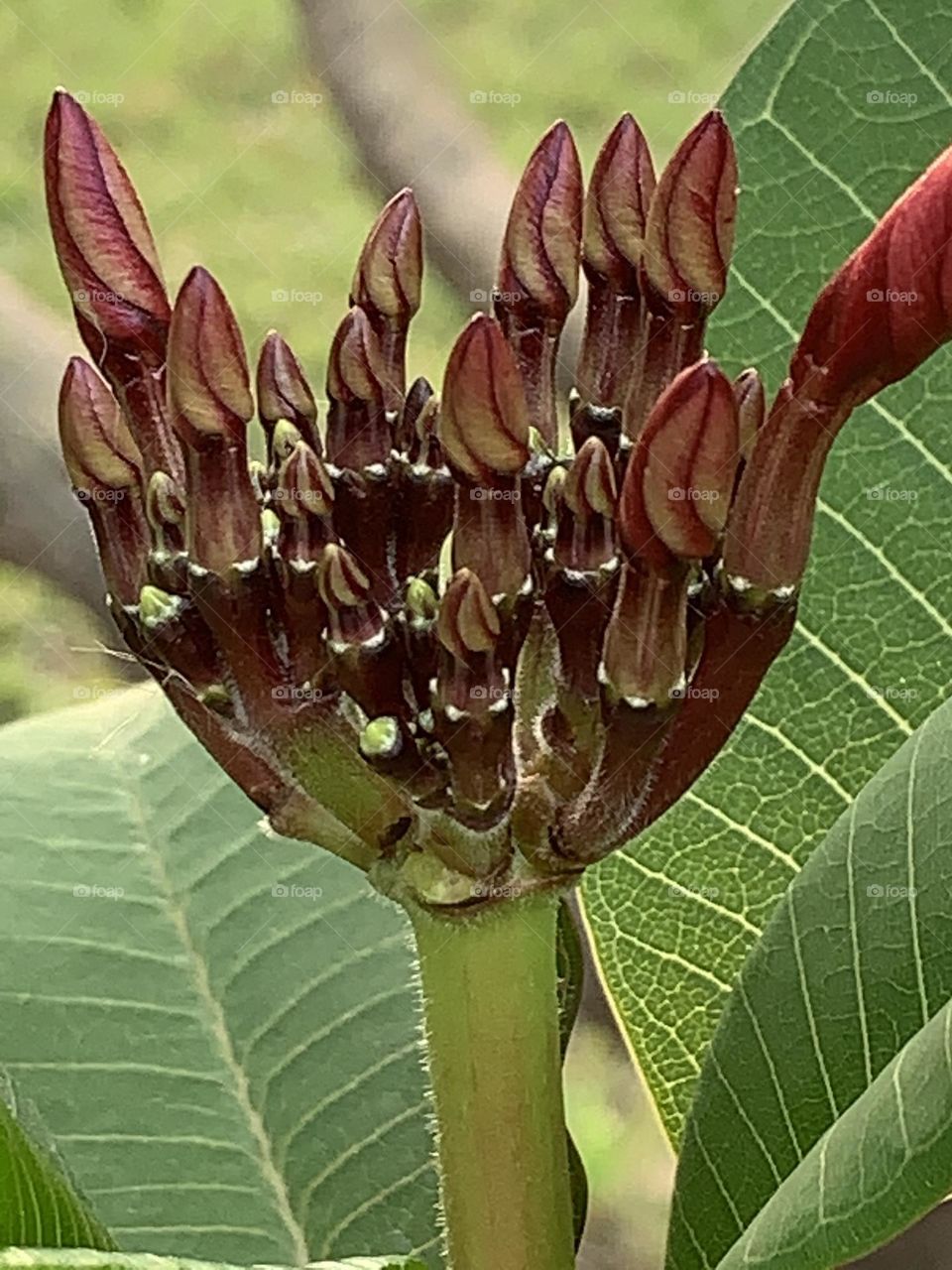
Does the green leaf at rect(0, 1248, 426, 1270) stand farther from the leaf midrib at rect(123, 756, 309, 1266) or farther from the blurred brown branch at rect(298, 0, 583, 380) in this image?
the blurred brown branch at rect(298, 0, 583, 380)

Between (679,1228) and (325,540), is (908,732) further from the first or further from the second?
(325,540)

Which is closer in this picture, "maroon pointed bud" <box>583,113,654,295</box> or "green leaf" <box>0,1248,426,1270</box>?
"green leaf" <box>0,1248,426,1270</box>

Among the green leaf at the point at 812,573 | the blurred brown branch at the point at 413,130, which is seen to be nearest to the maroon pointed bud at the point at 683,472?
the green leaf at the point at 812,573

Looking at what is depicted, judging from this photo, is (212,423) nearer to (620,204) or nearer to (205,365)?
(205,365)

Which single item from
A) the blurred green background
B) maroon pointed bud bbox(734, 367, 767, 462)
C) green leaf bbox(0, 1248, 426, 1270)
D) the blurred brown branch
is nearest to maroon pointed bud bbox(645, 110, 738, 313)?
maroon pointed bud bbox(734, 367, 767, 462)

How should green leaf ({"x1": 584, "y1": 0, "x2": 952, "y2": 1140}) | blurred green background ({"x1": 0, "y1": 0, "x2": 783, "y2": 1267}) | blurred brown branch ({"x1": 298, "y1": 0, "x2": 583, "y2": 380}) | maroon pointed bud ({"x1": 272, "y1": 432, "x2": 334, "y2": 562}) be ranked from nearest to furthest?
maroon pointed bud ({"x1": 272, "y1": 432, "x2": 334, "y2": 562}) < green leaf ({"x1": 584, "y1": 0, "x2": 952, "y2": 1140}) < blurred brown branch ({"x1": 298, "y1": 0, "x2": 583, "y2": 380}) < blurred green background ({"x1": 0, "y1": 0, "x2": 783, "y2": 1267})

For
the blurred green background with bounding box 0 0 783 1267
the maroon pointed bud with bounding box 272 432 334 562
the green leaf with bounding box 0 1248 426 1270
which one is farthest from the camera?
the blurred green background with bounding box 0 0 783 1267
